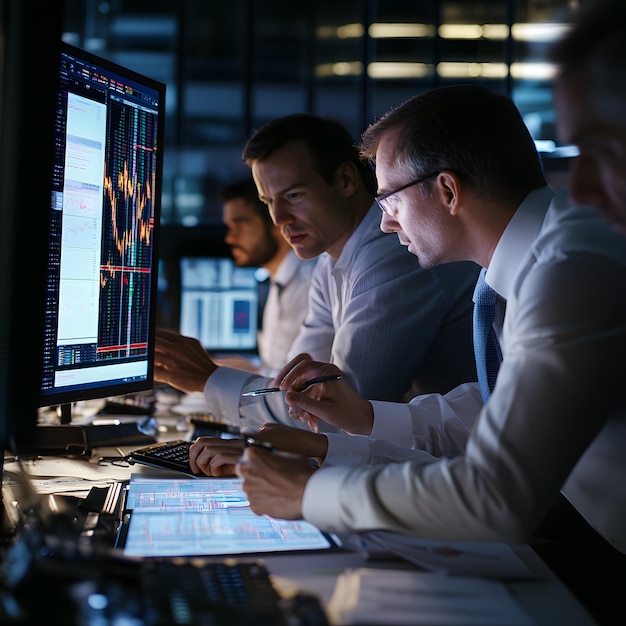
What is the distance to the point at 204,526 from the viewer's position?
1.07 m

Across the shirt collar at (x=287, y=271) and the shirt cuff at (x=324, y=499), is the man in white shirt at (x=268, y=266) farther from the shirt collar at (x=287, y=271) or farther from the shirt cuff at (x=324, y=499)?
the shirt cuff at (x=324, y=499)

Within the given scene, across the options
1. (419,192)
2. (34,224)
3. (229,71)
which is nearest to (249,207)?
(419,192)

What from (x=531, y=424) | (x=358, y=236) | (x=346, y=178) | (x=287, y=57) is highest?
(x=287, y=57)

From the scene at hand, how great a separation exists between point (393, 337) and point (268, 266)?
7.13ft

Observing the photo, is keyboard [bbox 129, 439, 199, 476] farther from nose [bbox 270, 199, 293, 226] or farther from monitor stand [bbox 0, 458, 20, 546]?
nose [bbox 270, 199, 293, 226]

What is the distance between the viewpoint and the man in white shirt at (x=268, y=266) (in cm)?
331

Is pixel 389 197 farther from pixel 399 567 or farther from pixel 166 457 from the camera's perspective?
pixel 399 567

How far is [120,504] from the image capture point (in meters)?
1.19

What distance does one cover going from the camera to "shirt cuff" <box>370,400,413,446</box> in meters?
1.60

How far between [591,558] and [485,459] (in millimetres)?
305

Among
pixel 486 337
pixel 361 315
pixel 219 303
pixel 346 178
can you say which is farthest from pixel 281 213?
pixel 219 303

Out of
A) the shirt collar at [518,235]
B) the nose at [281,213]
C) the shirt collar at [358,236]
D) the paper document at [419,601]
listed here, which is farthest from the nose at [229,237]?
the paper document at [419,601]

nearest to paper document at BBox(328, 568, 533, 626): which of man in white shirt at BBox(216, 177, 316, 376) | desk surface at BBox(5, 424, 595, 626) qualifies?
desk surface at BBox(5, 424, 595, 626)

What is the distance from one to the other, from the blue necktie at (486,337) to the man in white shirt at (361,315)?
1.36ft
